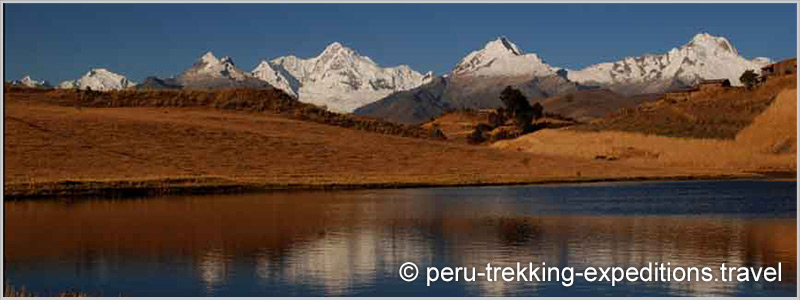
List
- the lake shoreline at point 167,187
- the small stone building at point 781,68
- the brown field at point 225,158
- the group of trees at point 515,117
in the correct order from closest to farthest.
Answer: the lake shoreline at point 167,187 → the brown field at point 225,158 → the small stone building at point 781,68 → the group of trees at point 515,117

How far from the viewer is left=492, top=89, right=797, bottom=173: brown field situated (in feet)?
334

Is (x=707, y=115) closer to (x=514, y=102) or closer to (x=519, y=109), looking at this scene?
(x=519, y=109)

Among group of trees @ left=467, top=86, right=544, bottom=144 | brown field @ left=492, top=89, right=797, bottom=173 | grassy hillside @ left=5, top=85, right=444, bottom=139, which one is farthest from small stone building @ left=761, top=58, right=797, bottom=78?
grassy hillside @ left=5, top=85, right=444, bottom=139

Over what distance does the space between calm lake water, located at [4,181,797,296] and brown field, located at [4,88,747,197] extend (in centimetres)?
1277

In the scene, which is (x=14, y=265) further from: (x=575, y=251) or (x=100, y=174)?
(x=100, y=174)

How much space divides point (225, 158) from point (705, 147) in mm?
47979

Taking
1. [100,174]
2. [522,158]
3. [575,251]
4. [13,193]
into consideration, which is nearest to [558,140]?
[522,158]

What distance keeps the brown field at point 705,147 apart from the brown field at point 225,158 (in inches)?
376

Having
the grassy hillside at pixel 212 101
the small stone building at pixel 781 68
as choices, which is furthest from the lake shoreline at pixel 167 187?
the small stone building at pixel 781 68

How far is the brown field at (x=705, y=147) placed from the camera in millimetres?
101812

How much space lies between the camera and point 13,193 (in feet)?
194

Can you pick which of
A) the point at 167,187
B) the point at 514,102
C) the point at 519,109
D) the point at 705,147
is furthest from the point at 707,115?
the point at 167,187

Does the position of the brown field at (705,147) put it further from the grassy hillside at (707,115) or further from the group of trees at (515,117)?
the group of trees at (515,117)

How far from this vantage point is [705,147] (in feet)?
361
